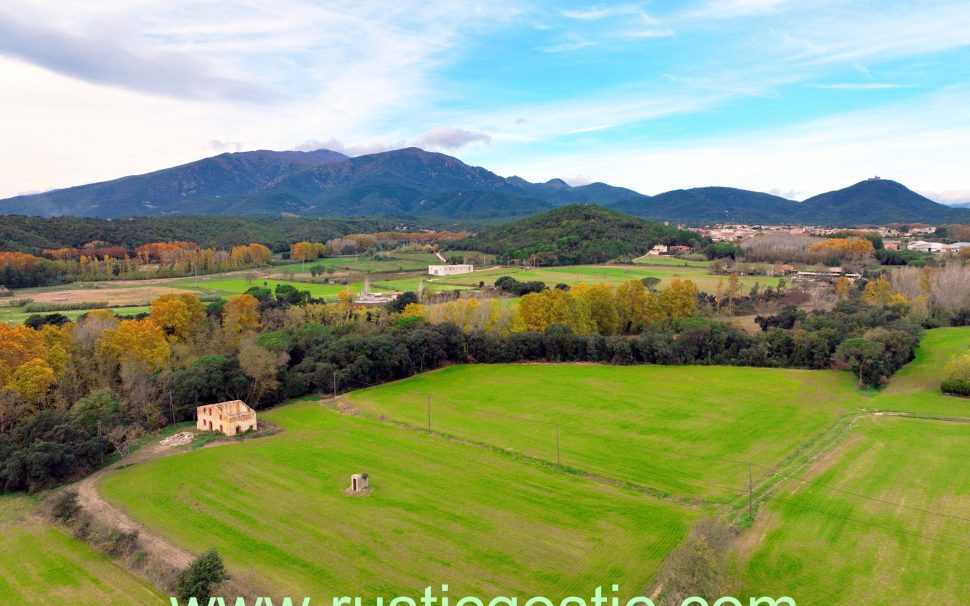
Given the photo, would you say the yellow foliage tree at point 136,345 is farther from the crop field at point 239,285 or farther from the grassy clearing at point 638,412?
the crop field at point 239,285

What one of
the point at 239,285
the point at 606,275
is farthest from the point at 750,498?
the point at 239,285

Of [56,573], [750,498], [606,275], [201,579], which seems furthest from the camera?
[606,275]

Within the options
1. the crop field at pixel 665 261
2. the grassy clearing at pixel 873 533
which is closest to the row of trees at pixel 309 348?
the grassy clearing at pixel 873 533

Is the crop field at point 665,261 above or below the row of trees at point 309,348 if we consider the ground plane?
above

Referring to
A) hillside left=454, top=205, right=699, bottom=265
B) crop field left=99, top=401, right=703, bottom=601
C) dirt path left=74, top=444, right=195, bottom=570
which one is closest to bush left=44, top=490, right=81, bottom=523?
dirt path left=74, top=444, right=195, bottom=570

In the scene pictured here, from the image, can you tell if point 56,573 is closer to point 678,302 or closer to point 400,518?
point 400,518

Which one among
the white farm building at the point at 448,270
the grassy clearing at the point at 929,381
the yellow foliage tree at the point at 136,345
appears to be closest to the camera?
the grassy clearing at the point at 929,381

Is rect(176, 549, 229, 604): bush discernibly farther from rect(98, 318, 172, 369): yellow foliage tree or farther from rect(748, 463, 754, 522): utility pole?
rect(98, 318, 172, 369): yellow foliage tree
